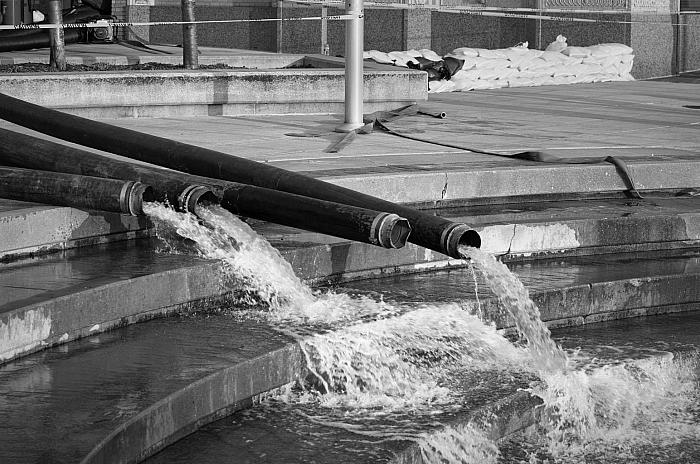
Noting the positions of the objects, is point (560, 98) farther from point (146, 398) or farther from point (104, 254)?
point (146, 398)

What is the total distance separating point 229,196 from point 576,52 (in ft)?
39.0

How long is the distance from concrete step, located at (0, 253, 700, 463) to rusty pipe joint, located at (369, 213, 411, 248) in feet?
1.79

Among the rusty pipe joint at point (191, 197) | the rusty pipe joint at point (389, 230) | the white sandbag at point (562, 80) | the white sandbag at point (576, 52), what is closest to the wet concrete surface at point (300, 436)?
the rusty pipe joint at point (389, 230)

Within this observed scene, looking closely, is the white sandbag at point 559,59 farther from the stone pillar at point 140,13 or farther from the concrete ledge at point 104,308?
the concrete ledge at point 104,308

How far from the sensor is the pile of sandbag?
14.6 metres

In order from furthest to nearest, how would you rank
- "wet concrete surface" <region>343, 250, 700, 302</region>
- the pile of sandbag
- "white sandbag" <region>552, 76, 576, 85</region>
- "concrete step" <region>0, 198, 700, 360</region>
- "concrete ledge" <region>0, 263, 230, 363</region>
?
"white sandbag" <region>552, 76, 576, 85</region>, the pile of sandbag, "wet concrete surface" <region>343, 250, 700, 302</region>, "concrete step" <region>0, 198, 700, 360</region>, "concrete ledge" <region>0, 263, 230, 363</region>

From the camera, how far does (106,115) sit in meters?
9.66

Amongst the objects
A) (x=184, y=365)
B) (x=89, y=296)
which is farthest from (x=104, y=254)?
(x=184, y=365)

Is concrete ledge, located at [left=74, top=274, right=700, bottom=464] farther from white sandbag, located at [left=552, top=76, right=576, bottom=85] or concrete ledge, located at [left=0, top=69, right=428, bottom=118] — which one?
white sandbag, located at [left=552, top=76, right=576, bottom=85]

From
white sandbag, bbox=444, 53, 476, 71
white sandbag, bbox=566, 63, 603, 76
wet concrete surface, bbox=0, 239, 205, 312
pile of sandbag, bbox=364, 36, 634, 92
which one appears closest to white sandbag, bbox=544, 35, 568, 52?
pile of sandbag, bbox=364, 36, 634, 92

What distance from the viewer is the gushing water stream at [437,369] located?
177 inches

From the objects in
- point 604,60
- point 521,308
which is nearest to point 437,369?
point 521,308

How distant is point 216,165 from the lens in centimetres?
593

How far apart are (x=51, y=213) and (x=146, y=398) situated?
Answer: 1.73m
